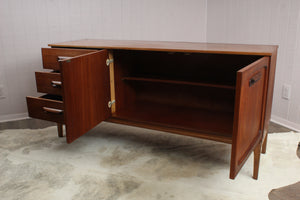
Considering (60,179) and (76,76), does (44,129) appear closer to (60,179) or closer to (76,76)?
(60,179)

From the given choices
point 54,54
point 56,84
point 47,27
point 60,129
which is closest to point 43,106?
point 56,84

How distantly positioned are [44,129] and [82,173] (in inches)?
29.3

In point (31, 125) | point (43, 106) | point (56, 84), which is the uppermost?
point (56, 84)

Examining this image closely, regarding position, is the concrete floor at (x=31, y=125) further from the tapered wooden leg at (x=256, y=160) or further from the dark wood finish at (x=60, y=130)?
the tapered wooden leg at (x=256, y=160)

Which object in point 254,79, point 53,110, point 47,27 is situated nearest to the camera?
point 254,79

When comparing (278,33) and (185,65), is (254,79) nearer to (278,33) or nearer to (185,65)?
(185,65)

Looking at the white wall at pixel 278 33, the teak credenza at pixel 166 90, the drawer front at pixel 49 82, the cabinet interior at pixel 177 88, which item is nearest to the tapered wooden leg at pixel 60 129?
the teak credenza at pixel 166 90

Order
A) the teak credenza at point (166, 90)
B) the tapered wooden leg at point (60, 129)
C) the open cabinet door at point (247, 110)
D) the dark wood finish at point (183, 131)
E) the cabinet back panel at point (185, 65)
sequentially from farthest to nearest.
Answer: the tapered wooden leg at point (60, 129)
the cabinet back panel at point (185, 65)
the dark wood finish at point (183, 131)
the teak credenza at point (166, 90)
the open cabinet door at point (247, 110)

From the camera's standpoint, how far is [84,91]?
1417mm

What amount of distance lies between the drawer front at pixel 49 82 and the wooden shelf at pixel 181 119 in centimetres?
36

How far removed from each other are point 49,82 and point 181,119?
0.77m

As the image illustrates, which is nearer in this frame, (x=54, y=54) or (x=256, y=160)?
(x=256, y=160)

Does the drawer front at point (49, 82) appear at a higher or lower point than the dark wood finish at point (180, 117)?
higher

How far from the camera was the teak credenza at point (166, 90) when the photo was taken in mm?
1250
